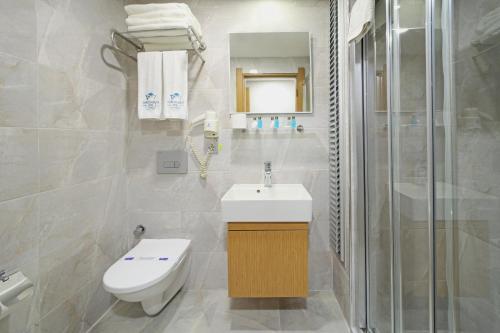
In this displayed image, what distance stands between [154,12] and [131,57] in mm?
430

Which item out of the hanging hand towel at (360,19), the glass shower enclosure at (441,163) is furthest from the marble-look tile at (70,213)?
the hanging hand towel at (360,19)

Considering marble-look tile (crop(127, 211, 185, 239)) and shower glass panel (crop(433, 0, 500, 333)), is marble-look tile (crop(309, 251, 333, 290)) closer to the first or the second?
marble-look tile (crop(127, 211, 185, 239))

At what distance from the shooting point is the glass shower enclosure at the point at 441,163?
Answer: 0.85m

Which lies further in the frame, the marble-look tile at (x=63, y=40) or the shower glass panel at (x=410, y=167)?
the marble-look tile at (x=63, y=40)

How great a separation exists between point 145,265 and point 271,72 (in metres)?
1.58

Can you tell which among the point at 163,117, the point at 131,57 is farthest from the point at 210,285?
the point at 131,57

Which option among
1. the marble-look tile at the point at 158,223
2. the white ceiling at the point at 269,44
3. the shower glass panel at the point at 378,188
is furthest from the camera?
the marble-look tile at the point at 158,223

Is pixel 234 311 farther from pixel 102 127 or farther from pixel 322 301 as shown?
pixel 102 127

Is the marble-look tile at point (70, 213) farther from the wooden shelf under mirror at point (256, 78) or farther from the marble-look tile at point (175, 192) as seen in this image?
the wooden shelf under mirror at point (256, 78)

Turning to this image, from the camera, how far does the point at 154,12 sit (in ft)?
5.81

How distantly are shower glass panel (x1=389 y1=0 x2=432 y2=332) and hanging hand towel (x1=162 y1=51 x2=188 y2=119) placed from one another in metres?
1.28

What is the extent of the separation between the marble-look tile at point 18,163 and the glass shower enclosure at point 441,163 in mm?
1658

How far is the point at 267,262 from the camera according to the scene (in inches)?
63.9

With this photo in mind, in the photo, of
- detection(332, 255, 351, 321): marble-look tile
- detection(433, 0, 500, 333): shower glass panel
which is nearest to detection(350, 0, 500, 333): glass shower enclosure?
detection(433, 0, 500, 333): shower glass panel
